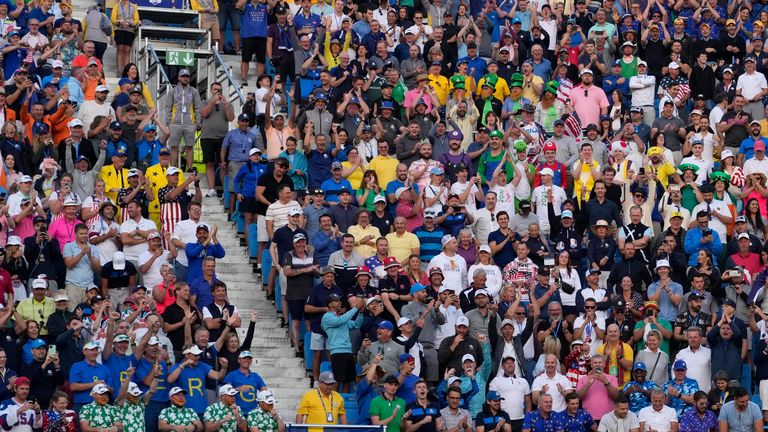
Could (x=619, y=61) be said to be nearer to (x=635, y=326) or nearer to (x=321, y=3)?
(x=321, y=3)

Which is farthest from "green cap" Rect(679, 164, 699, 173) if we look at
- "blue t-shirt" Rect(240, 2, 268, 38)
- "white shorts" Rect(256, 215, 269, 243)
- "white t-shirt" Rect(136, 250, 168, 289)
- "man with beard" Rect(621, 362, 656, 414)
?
"white t-shirt" Rect(136, 250, 168, 289)

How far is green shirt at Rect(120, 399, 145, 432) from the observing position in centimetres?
2333

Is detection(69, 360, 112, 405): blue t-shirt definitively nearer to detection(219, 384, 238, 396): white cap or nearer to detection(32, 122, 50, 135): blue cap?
detection(219, 384, 238, 396): white cap

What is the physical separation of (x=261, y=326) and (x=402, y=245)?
231 centimetres

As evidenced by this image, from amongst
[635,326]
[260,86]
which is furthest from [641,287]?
[260,86]

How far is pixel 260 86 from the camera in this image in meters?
30.3

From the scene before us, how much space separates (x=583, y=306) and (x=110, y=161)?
7231 millimetres

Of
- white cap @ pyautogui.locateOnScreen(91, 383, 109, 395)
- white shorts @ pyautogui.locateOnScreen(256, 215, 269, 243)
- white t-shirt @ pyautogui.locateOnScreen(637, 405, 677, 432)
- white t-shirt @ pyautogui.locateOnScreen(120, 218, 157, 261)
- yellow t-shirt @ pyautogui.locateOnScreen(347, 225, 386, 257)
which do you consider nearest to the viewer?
white cap @ pyautogui.locateOnScreen(91, 383, 109, 395)

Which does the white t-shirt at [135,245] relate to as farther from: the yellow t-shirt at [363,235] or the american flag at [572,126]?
the american flag at [572,126]

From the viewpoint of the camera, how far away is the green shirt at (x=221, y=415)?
23.6m

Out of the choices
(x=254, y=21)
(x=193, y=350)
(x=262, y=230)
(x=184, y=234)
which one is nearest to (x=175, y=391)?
(x=193, y=350)

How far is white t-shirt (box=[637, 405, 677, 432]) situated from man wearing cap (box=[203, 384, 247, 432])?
5403 mm

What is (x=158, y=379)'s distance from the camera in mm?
24188

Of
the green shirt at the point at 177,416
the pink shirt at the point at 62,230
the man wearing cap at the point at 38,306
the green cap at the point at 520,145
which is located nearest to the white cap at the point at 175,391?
the green shirt at the point at 177,416
